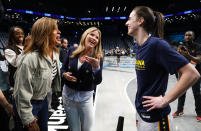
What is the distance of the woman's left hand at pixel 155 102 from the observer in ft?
3.36

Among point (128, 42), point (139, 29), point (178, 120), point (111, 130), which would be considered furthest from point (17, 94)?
point (128, 42)

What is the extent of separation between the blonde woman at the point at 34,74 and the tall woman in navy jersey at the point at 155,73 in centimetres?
86

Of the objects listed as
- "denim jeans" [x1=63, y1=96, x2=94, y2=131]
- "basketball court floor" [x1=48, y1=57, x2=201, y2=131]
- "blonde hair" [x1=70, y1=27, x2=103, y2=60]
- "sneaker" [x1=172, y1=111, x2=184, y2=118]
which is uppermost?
"blonde hair" [x1=70, y1=27, x2=103, y2=60]

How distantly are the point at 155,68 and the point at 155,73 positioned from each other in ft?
0.14

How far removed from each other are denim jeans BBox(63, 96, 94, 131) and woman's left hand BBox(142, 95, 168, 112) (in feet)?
3.00

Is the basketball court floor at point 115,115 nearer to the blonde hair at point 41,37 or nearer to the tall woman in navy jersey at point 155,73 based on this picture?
the tall woman in navy jersey at point 155,73

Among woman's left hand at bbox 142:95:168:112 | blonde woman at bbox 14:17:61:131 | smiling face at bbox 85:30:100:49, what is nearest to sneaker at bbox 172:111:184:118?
woman's left hand at bbox 142:95:168:112

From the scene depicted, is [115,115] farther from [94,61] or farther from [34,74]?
[34,74]

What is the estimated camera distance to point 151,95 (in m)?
1.12

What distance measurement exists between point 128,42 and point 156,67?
3007cm

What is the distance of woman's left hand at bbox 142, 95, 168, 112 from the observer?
40.3 inches

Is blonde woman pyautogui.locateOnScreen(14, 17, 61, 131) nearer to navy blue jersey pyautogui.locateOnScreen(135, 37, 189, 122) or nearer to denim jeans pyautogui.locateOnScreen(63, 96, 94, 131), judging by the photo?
denim jeans pyautogui.locateOnScreen(63, 96, 94, 131)

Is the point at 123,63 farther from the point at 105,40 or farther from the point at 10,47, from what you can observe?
the point at 105,40

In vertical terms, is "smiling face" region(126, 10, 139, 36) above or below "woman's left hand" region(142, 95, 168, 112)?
above
